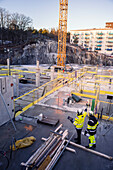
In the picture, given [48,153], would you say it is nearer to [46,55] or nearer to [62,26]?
[62,26]

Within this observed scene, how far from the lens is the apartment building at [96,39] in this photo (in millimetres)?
82875

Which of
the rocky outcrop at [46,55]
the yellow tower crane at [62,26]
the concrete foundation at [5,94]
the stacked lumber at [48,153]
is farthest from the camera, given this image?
the rocky outcrop at [46,55]

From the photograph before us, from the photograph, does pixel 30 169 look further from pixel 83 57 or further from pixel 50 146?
pixel 83 57

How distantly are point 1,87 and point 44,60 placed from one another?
47244 millimetres

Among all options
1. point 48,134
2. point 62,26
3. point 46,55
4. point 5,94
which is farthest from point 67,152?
point 46,55

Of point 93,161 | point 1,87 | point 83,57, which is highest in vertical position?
point 83,57

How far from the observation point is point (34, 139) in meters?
5.62

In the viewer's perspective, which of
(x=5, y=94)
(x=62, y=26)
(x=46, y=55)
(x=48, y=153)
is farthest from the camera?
(x=46, y=55)

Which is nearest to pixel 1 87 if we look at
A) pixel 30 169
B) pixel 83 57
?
pixel 30 169

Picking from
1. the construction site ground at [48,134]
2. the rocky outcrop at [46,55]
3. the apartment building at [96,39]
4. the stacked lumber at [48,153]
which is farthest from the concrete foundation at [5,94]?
the apartment building at [96,39]

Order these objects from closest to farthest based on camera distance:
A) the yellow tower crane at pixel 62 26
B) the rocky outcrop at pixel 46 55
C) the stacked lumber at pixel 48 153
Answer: the stacked lumber at pixel 48 153, the yellow tower crane at pixel 62 26, the rocky outcrop at pixel 46 55

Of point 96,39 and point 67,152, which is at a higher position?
point 96,39

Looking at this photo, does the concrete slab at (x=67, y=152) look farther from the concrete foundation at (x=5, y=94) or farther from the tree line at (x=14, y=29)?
the tree line at (x=14, y=29)

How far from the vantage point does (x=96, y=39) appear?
85500mm
